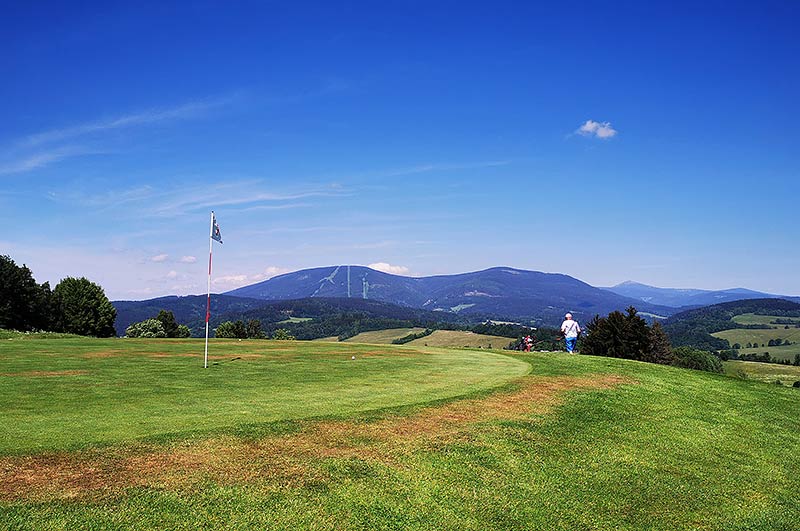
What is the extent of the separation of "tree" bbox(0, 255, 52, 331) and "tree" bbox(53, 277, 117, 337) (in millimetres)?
1789

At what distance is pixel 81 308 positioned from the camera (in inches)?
3605

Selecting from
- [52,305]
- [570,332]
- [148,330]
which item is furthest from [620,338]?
[52,305]

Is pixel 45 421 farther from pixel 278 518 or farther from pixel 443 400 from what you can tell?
pixel 443 400

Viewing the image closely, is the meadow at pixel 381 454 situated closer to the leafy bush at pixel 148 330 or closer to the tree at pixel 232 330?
the leafy bush at pixel 148 330

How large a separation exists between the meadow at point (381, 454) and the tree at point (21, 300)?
78304 mm

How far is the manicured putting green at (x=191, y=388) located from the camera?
12.0 meters

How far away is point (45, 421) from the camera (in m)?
12.2

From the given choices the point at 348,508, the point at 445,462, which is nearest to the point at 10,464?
the point at 348,508

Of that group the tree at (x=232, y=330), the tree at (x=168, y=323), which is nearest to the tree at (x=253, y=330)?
the tree at (x=232, y=330)

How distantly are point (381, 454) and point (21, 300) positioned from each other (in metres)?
96.1

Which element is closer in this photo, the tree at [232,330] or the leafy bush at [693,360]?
the leafy bush at [693,360]

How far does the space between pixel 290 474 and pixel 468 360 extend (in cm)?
1947

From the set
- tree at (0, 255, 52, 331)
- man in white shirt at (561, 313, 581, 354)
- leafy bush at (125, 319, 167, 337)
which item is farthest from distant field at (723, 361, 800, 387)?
tree at (0, 255, 52, 331)

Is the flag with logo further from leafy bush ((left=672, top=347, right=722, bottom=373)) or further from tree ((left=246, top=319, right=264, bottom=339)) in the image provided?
tree ((left=246, top=319, right=264, bottom=339))
